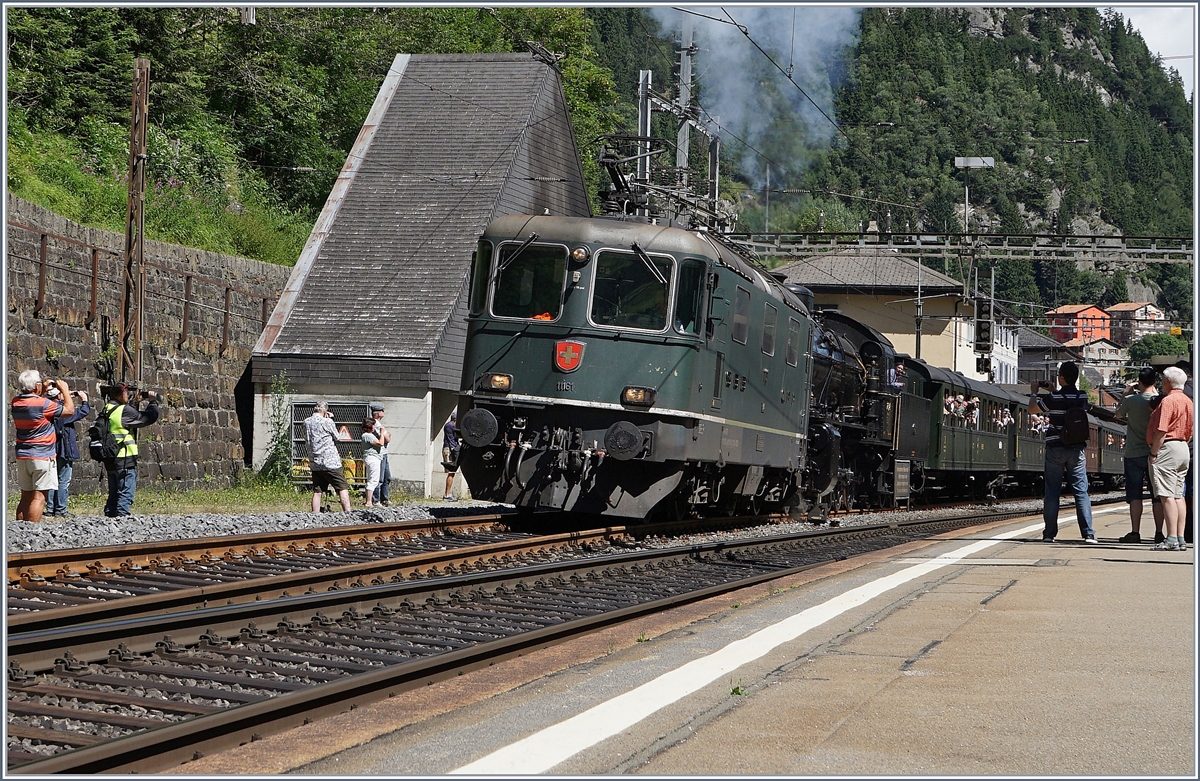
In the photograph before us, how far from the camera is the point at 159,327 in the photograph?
24141 millimetres

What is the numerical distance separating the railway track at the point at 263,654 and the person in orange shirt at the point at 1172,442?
412cm

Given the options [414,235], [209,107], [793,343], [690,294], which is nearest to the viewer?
[690,294]

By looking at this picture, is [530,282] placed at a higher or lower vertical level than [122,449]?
higher

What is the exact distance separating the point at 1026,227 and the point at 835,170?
59.0 metres

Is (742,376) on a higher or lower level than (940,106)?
lower

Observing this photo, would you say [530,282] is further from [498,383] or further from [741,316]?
[741,316]

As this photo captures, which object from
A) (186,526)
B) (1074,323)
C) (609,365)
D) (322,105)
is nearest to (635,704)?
(609,365)

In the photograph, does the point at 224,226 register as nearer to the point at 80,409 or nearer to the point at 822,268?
the point at 80,409

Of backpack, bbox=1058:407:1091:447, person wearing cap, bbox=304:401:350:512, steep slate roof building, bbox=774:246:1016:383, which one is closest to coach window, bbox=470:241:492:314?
person wearing cap, bbox=304:401:350:512

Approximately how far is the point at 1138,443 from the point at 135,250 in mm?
15716

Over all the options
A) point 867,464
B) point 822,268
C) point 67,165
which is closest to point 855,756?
point 867,464

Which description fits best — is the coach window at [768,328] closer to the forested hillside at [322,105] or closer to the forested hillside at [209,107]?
the forested hillside at [322,105]

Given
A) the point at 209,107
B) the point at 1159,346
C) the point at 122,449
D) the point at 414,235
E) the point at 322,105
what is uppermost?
the point at 1159,346

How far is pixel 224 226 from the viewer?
31359 mm
